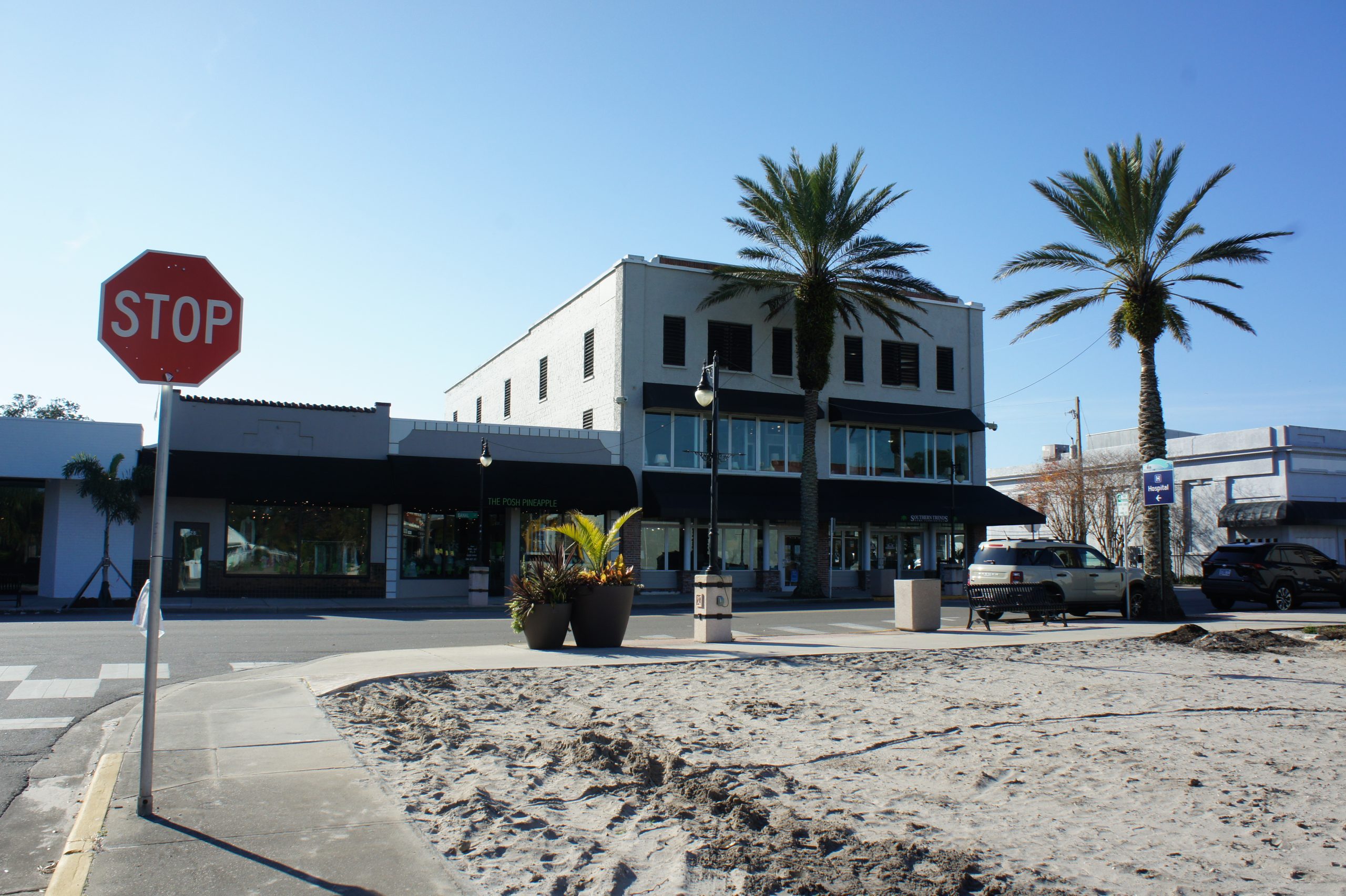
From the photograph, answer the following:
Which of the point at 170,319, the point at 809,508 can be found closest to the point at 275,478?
the point at 809,508

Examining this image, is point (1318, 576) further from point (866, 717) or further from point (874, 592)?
point (866, 717)

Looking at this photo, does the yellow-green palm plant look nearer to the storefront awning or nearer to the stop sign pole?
the stop sign pole

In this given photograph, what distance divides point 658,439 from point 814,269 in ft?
26.0

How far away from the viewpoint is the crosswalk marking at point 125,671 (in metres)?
11.2

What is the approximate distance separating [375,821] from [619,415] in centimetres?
2919

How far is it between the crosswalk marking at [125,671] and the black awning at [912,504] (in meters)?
26.5

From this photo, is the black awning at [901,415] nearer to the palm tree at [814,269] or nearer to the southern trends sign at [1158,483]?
the palm tree at [814,269]

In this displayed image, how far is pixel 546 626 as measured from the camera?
14.2m

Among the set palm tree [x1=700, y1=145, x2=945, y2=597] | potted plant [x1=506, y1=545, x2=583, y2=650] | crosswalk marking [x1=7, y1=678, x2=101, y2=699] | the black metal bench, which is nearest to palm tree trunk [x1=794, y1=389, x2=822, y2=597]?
palm tree [x1=700, y1=145, x2=945, y2=597]

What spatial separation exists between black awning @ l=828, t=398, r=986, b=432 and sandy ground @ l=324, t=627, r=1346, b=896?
27.1 meters

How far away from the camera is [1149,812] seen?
5.59 meters

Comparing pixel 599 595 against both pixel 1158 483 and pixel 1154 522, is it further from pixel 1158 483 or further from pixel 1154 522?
pixel 1154 522

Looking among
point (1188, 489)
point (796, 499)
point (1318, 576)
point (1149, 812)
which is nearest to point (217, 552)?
point (796, 499)

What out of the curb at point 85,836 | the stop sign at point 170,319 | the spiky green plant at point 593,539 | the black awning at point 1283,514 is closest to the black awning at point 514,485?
the spiky green plant at point 593,539
